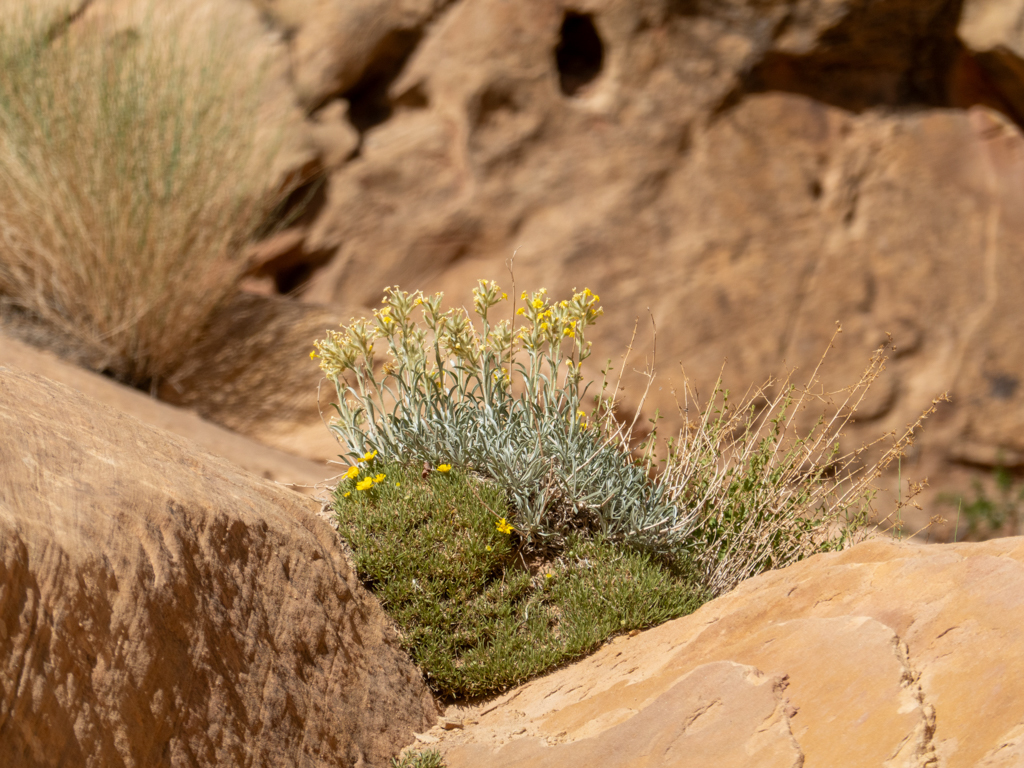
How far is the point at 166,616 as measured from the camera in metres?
1.88

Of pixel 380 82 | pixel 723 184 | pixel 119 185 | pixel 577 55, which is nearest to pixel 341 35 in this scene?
pixel 380 82

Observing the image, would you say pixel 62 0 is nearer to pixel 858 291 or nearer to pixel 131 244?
pixel 131 244

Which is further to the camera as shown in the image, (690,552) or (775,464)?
(775,464)

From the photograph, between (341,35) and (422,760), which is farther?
(341,35)

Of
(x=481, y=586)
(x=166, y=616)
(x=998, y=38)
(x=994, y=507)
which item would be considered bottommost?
(x=994, y=507)

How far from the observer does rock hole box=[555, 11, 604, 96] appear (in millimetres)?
Answer: 6391

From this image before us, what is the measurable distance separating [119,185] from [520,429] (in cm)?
324

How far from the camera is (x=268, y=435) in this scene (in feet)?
17.8

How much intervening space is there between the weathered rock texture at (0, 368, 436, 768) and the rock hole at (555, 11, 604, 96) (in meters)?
4.64

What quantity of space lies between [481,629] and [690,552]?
761mm

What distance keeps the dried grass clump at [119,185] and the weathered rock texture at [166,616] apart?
9.54 ft

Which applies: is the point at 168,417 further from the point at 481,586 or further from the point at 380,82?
the point at 380,82

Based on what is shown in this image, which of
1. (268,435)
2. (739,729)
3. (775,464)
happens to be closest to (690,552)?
(775,464)

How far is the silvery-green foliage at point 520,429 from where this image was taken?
109 inches
